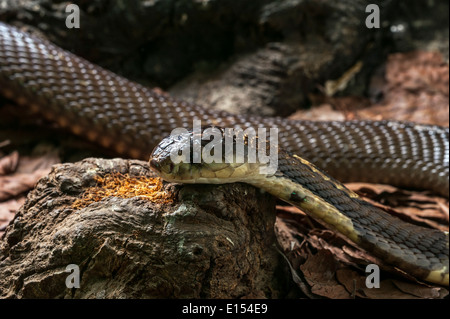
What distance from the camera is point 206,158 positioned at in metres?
2.25

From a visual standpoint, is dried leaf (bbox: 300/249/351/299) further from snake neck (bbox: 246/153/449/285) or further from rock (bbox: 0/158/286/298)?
rock (bbox: 0/158/286/298)

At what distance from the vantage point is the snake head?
222cm

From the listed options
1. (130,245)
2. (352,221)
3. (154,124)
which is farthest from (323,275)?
(154,124)

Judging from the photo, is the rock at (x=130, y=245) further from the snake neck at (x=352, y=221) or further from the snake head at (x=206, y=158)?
the snake neck at (x=352, y=221)

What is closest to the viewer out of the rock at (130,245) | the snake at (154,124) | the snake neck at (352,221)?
the rock at (130,245)

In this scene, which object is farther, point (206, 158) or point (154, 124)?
point (154, 124)

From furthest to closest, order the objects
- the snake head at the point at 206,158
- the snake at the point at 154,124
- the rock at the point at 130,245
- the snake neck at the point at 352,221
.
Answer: the snake at the point at 154,124 → the snake neck at the point at 352,221 → the snake head at the point at 206,158 → the rock at the point at 130,245

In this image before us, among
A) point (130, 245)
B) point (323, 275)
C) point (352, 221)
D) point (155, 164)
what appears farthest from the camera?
point (323, 275)

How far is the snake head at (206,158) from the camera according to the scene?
2.22 m

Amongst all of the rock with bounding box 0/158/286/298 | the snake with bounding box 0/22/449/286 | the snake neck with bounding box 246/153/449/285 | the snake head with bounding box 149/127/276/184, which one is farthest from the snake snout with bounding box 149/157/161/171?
the snake with bounding box 0/22/449/286

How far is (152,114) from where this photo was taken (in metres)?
4.16

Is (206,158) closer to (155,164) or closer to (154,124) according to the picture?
(155,164)

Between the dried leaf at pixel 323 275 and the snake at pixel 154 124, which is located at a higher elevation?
the snake at pixel 154 124

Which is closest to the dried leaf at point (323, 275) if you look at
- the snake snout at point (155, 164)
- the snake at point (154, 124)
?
the snake snout at point (155, 164)
